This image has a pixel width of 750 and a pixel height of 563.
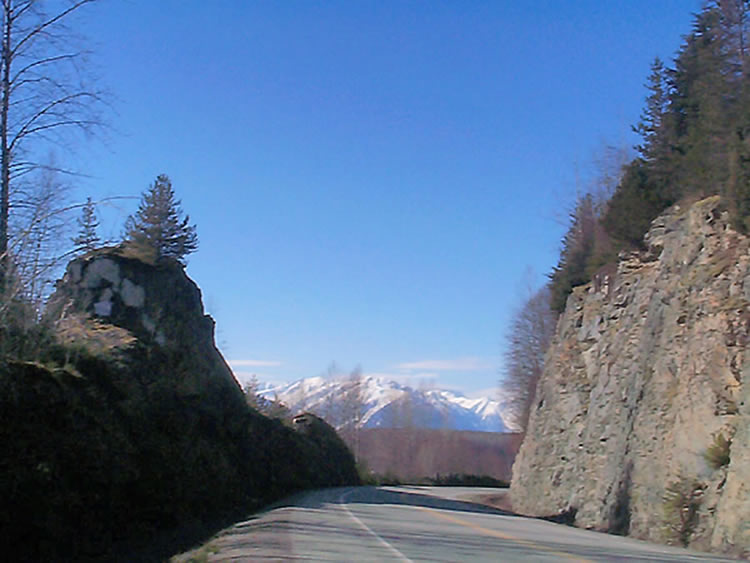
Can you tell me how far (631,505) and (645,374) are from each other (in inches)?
170

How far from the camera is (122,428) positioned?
18.2m

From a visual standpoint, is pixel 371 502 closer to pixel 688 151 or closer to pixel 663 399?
pixel 663 399

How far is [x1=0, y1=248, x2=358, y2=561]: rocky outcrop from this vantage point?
13.9m

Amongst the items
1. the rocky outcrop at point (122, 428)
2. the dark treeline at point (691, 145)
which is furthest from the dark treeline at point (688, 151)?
the rocky outcrop at point (122, 428)

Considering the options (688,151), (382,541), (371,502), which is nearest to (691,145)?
(688,151)

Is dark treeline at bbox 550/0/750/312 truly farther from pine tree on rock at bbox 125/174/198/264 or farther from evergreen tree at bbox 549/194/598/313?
pine tree on rock at bbox 125/174/198/264

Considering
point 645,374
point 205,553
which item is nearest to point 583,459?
point 645,374

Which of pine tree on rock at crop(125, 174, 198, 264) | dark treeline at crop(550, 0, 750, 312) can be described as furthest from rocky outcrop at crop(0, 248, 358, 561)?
dark treeline at crop(550, 0, 750, 312)

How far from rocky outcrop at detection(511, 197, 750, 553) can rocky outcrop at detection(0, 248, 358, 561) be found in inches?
451

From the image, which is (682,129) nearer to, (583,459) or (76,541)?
(583,459)

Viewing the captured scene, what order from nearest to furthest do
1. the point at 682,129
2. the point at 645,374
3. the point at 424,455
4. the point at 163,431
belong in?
the point at 163,431, the point at 645,374, the point at 682,129, the point at 424,455

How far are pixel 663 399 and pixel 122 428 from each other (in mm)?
14540

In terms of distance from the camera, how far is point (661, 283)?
26.0 m

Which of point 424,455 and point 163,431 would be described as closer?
point 163,431
